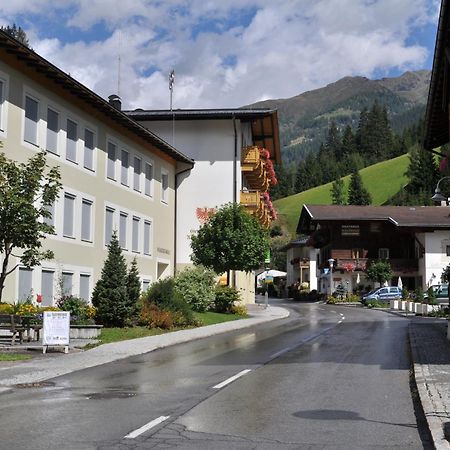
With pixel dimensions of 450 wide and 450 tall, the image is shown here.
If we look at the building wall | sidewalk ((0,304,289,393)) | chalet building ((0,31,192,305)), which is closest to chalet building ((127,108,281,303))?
the building wall

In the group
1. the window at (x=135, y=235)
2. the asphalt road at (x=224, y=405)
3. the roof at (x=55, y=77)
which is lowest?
the asphalt road at (x=224, y=405)

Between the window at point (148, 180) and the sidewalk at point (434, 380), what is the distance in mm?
21168

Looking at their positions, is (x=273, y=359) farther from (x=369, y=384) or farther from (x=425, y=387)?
(x=425, y=387)

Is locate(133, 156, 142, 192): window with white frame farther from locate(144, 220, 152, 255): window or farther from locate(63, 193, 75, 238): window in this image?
locate(63, 193, 75, 238): window

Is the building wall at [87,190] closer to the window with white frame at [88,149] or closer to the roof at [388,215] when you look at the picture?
the window with white frame at [88,149]

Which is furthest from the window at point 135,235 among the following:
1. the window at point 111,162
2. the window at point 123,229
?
the window at point 111,162

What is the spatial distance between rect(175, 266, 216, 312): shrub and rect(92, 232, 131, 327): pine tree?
8806 millimetres

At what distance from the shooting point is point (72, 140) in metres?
30.6

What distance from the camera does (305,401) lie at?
1041 cm

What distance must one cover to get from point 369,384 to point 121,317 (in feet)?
48.3

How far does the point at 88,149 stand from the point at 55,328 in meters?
15.7

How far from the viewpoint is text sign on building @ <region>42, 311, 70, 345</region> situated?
695 inches

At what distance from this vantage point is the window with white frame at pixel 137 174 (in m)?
38.0

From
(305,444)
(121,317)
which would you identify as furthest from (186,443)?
(121,317)
